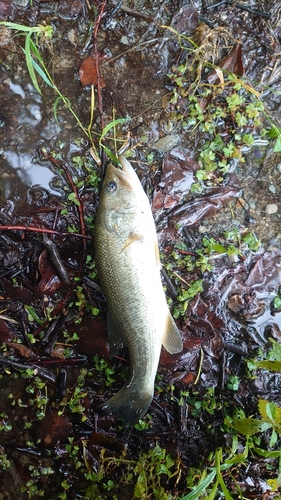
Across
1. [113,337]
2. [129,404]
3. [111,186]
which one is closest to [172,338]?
[113,337]

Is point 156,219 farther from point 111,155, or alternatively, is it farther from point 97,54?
point 97,54

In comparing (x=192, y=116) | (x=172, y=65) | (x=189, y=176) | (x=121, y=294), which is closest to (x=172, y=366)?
(x=121, y=294)

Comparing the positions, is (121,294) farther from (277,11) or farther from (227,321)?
(277,11)

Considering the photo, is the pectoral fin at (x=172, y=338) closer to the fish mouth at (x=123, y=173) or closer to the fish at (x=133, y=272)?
the fish at (x=133, y=272)

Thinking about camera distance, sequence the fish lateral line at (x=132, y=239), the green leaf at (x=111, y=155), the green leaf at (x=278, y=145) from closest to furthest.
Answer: the fish lateral line at (x=132, y=239) → the green leaf at (x=111, y=155) → the green leaf at (x=278, y=145)

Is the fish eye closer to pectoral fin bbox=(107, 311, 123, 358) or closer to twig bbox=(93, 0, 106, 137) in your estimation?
twig bbox=(93, 0, 106, 137)

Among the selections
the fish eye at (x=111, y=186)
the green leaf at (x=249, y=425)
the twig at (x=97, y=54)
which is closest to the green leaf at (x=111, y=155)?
the fish eye at (x=111, y=186)
